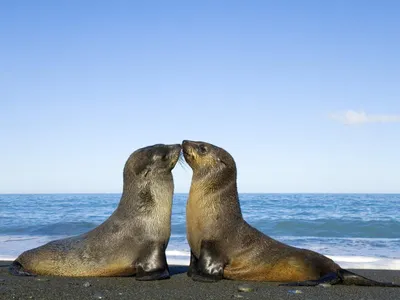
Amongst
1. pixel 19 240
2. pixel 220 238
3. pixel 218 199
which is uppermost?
pixel 218 199

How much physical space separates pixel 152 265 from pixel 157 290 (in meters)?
0.89

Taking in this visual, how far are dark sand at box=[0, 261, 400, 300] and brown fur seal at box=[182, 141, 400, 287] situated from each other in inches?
8.4

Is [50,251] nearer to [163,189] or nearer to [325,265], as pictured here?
[163,189]

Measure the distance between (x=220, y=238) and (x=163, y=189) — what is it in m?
1.22

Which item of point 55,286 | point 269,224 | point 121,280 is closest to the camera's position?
point 55,286

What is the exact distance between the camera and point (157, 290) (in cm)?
730

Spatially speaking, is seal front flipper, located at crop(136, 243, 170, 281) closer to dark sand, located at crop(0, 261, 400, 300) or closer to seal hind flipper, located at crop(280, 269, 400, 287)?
dark sand, located at crop(0, 261, 400, 300)

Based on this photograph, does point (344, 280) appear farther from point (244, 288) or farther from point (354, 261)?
point (354, 261)

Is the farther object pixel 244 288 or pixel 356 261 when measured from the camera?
pixel 356 261

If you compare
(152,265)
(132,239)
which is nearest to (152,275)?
(152,265)

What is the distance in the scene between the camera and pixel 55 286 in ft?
24.4

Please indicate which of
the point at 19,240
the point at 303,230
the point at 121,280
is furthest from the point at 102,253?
the point at 303,230

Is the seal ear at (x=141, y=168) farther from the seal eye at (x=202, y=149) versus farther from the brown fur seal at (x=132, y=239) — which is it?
the seal eye at (x=202, y=149)

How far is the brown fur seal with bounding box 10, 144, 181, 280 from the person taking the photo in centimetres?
832
